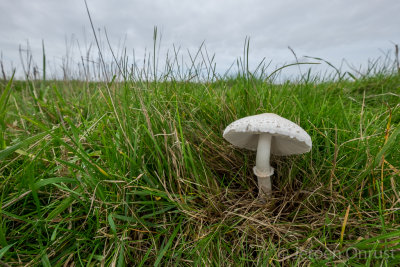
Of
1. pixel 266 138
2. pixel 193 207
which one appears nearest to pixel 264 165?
pixel 266 138

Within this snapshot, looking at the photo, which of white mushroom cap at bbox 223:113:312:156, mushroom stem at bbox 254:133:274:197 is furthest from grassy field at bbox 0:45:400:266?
white mushroom cap at bbox 223:113:312:156

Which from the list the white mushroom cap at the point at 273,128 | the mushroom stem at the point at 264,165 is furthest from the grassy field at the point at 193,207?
the white mushroom cap at the point at 273,128

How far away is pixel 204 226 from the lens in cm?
140

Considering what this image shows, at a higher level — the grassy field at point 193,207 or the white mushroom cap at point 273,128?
the white mushroom cap at point 273,128

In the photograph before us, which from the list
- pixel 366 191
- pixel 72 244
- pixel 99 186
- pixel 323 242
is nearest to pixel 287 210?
pixel 323 242

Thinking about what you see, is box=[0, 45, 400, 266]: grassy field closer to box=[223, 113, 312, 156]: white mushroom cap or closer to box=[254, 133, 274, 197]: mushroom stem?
box=[254, 133, 274, 197]: mushroom stem

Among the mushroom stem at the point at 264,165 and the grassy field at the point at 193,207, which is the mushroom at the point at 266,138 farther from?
the grassy field at the point at 193,207

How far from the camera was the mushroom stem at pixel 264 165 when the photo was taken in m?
1.63

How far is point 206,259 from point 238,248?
243 millimetres

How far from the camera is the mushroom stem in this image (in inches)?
64.2

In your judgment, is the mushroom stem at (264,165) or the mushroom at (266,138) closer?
the mushroom at (266,138)

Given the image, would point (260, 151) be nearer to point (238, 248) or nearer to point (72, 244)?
point (238, 248)

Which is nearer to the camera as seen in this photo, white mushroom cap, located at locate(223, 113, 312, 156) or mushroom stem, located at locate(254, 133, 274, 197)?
white mushroom cap, located at locate(223, 113, 312, 156)

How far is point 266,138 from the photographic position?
1.65m
